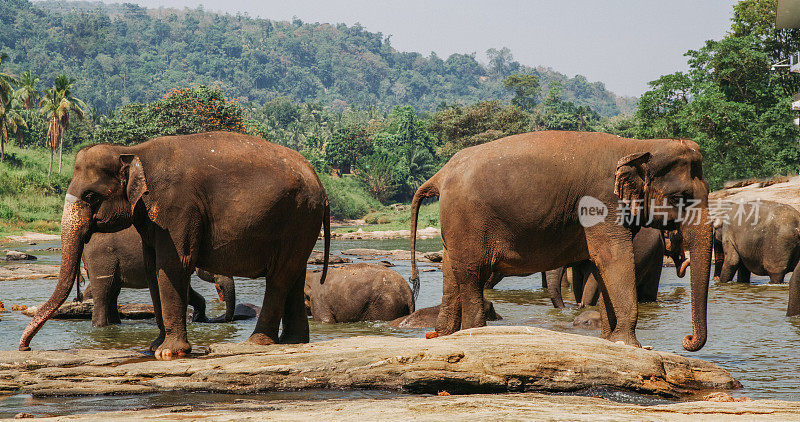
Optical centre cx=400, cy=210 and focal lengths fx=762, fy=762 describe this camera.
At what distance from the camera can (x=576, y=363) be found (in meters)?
5.90

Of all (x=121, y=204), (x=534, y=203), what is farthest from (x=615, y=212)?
(x=121, y=204)

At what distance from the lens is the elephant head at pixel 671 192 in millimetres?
7199

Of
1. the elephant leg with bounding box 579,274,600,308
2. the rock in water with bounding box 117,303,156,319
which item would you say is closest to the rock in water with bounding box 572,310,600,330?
the elephant leg with bounding box 579,274,600,308

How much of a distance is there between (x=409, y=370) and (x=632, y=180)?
2.94m

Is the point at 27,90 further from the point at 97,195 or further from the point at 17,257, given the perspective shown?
the point at 97,195

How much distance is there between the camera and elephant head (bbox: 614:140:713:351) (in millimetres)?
7199

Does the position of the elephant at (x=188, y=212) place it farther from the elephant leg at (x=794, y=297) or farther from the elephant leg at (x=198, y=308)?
the elephant leg at (x=794, y=297)

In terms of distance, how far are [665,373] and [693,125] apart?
3393 centimetres

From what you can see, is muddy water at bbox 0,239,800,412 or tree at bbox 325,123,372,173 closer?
muddy water at bbox 0,239,800,412

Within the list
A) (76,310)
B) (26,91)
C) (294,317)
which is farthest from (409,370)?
(26,91)

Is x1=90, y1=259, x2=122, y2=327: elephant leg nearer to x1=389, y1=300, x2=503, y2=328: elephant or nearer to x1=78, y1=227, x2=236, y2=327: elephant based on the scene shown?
x1=78, y1=227, x2=236, y2=327: elephant

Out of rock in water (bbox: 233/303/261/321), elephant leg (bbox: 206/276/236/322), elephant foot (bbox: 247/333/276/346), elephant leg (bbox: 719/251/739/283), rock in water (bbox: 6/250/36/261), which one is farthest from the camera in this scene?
rock in water (bbox: 6/250/36/261)

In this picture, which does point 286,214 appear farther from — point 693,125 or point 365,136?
point 365,136

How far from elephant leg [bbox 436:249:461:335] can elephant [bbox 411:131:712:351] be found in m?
0.17
